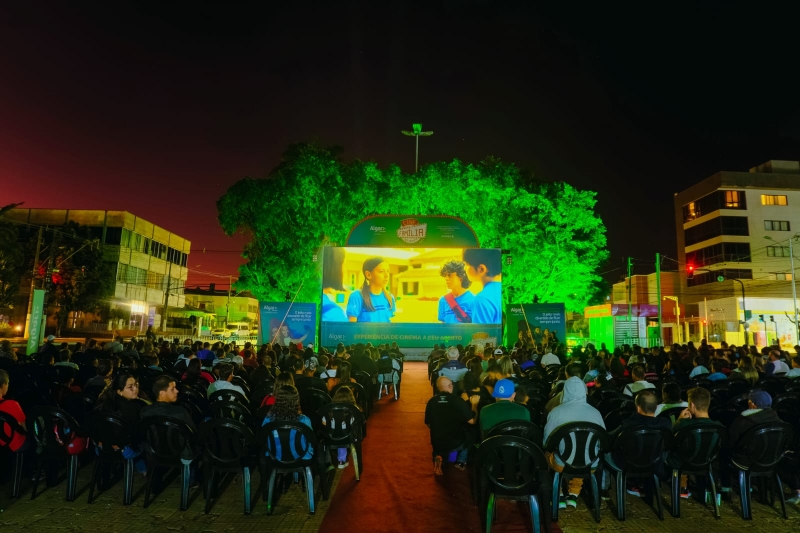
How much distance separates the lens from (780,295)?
4697 cm

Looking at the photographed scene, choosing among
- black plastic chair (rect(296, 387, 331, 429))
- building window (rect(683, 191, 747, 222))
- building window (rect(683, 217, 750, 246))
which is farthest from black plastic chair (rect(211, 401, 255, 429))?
building window (rect(683, 191, 747, 222))

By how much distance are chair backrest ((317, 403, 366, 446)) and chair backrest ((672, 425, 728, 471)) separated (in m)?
3.28

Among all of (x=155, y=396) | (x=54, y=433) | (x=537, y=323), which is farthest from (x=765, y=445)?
(x=537, y=323)

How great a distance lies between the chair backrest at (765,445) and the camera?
4.88m

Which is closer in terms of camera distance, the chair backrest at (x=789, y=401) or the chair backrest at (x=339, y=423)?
the chair backrest at (x=339, y=423)

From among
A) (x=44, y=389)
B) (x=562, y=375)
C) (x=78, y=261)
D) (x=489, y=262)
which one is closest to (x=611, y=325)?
(x=489, y=262)

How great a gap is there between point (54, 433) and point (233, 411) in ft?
5.68

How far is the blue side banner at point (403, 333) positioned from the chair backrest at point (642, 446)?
59.1 ft

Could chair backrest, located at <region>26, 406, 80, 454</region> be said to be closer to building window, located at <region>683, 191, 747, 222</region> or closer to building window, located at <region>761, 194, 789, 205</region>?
building window, located at <region>683, 191, 747, 222</region>

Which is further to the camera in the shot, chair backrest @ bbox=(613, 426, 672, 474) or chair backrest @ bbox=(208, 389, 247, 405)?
chair backrest @ bbox=(208, 389, 247, 405)

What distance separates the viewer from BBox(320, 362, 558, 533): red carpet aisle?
16.0 ft

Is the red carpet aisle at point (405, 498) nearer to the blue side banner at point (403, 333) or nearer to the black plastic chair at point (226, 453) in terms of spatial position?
the black plastic chair at point (226, 453)

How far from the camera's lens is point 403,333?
2322 centimetres

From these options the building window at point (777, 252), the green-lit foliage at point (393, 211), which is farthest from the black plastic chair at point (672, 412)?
the building window at point (777, 252)
